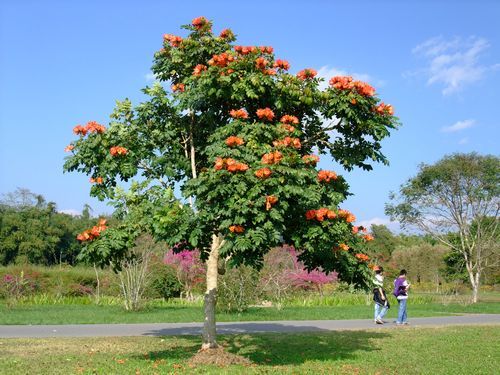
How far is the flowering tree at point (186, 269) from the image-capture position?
2422 cm

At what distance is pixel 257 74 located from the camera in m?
8.43

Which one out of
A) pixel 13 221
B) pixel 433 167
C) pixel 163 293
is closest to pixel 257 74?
pixel 163 293

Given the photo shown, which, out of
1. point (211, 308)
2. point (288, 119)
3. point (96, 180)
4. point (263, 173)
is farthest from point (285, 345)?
point (263, 173)

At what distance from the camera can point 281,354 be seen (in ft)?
Result: 32.5

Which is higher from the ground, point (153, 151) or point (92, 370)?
point (153, 151)

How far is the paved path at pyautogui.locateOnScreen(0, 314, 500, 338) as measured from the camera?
1284cm

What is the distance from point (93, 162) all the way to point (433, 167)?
24.3 meters

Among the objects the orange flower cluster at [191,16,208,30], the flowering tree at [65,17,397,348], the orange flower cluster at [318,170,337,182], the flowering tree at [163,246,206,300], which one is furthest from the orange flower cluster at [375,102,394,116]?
the flowering tree at [163,246,206,300]

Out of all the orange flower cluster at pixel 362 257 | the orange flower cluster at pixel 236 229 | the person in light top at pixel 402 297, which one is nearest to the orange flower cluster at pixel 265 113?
the orange flower cluster at pixel 236 229

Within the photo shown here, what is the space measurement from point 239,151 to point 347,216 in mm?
1923

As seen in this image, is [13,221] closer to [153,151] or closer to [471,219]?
[471,219]

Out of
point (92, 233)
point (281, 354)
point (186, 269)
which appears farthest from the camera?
point (186, 269)

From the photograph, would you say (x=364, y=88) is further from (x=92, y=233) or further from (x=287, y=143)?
(x=92, y=233)

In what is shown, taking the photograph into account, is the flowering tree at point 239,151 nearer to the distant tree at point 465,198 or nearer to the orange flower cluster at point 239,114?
the orange flower cluster at point 239,114
